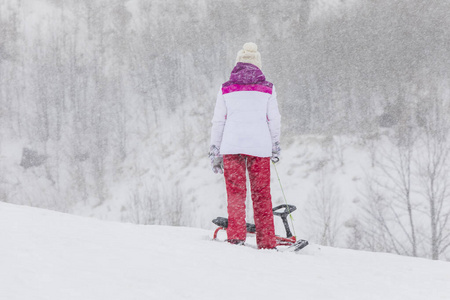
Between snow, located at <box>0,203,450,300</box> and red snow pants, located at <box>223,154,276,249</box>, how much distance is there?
0.60 meters

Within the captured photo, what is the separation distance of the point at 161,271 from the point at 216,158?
2.13 meters

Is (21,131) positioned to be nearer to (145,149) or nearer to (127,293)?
(145,149)

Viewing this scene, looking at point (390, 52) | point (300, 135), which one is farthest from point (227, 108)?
point (390, 52)

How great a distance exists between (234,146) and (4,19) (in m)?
53.8

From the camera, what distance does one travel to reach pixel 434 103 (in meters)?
29.2

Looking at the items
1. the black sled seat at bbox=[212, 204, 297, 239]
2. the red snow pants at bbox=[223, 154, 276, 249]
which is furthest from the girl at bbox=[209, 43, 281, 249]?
the black sled seat at bbox=[212, 204, 297, 239]

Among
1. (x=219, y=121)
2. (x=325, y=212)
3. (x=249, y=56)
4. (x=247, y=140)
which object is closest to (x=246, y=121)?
(x=247, y=140)

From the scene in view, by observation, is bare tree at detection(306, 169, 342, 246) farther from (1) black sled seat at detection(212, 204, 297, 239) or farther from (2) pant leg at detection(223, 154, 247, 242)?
(2) pant leg at detection(223, 154, 247, 242)

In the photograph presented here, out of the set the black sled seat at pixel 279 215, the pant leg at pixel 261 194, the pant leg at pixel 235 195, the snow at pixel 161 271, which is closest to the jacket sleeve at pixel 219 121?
the pant leg at pixel 235 195

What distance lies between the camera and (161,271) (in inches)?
89.1

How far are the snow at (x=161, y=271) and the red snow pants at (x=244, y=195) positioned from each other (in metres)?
0.60

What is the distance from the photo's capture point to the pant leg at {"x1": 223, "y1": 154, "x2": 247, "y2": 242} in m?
3.98

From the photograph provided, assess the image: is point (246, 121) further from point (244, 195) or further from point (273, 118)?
point (244, 195)

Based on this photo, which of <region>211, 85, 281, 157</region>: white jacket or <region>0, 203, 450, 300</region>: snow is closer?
<region>0, 203, 450, 300</region>: snow
